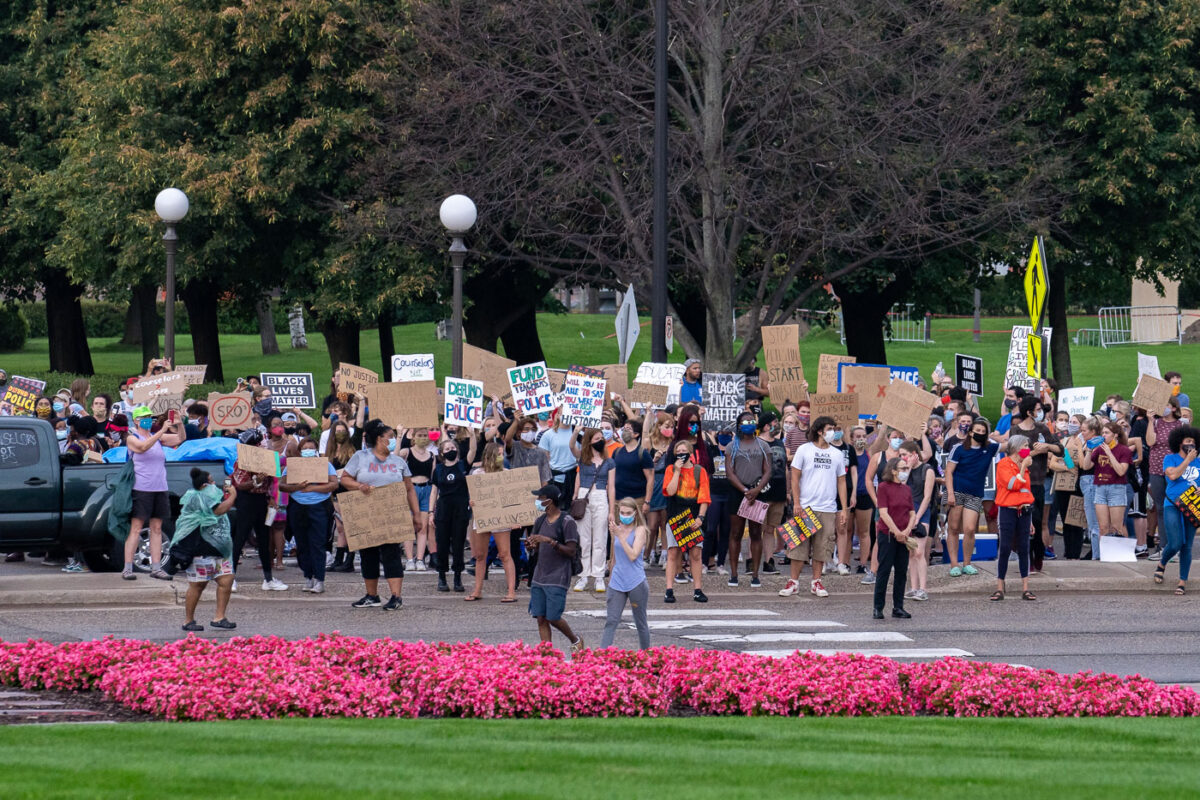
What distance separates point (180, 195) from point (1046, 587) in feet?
41.2

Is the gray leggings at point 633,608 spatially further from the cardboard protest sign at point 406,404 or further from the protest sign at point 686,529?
the cardboard protest sign at point 406,404

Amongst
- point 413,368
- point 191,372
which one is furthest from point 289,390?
point 413,368

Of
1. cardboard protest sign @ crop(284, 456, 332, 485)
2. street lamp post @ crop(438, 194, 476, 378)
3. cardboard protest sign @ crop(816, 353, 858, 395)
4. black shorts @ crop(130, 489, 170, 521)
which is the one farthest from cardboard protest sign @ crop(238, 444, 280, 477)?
cardboard protest sign @ crop(816, 353, 858, 395)

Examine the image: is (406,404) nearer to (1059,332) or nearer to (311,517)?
(311,517)

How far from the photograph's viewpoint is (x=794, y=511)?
663 inches

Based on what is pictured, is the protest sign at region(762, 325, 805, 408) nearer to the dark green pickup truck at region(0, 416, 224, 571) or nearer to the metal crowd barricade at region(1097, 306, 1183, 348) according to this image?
the dark green pickup truck at region(0, 416, 224, 571)

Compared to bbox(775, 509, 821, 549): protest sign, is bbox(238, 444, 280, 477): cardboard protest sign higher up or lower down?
higher up

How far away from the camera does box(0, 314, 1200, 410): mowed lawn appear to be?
52.2 m

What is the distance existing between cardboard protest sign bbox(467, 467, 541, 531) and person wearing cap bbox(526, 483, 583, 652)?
3.08 meters

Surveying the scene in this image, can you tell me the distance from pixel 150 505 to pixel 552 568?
5449 millimetres

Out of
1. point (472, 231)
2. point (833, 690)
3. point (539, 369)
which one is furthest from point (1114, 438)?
point (472, 231)

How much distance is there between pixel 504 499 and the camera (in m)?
15.9

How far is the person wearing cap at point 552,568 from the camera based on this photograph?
41.0 feet

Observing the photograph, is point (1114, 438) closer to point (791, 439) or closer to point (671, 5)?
point (791, 439)
